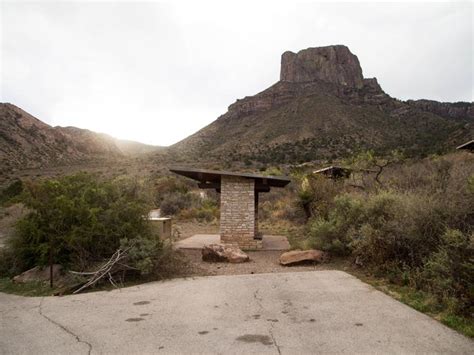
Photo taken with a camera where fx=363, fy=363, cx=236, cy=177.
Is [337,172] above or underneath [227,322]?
above

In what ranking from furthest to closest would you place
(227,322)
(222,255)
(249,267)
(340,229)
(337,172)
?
(337,172) < (222,255) < (340,229) < (249,267) < (227,322)

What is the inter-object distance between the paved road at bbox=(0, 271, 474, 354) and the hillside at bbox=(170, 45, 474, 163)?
109 feet

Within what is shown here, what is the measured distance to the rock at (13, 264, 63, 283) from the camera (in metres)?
8.22

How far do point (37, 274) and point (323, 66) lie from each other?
7411 centimetres

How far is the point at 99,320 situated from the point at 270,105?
200 feet

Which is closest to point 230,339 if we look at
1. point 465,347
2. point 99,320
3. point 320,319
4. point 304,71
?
point 320,319

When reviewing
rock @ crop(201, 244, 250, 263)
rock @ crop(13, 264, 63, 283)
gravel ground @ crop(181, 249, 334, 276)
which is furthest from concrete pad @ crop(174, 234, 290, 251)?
rock @ crop(13, 264, 63, 283)

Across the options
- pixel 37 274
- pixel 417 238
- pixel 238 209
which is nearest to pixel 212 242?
pixel 238 209

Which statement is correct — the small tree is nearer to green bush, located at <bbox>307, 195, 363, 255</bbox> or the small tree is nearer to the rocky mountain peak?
green bush, located at <bbox>307, 195, 363, 255</bbox>

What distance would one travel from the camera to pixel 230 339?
4590mm

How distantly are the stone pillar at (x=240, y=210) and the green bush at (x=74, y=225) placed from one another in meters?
3.97

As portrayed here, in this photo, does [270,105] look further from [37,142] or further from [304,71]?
[37,142]

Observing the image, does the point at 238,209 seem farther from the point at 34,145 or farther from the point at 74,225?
the point at 34,145

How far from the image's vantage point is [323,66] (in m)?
74.4
